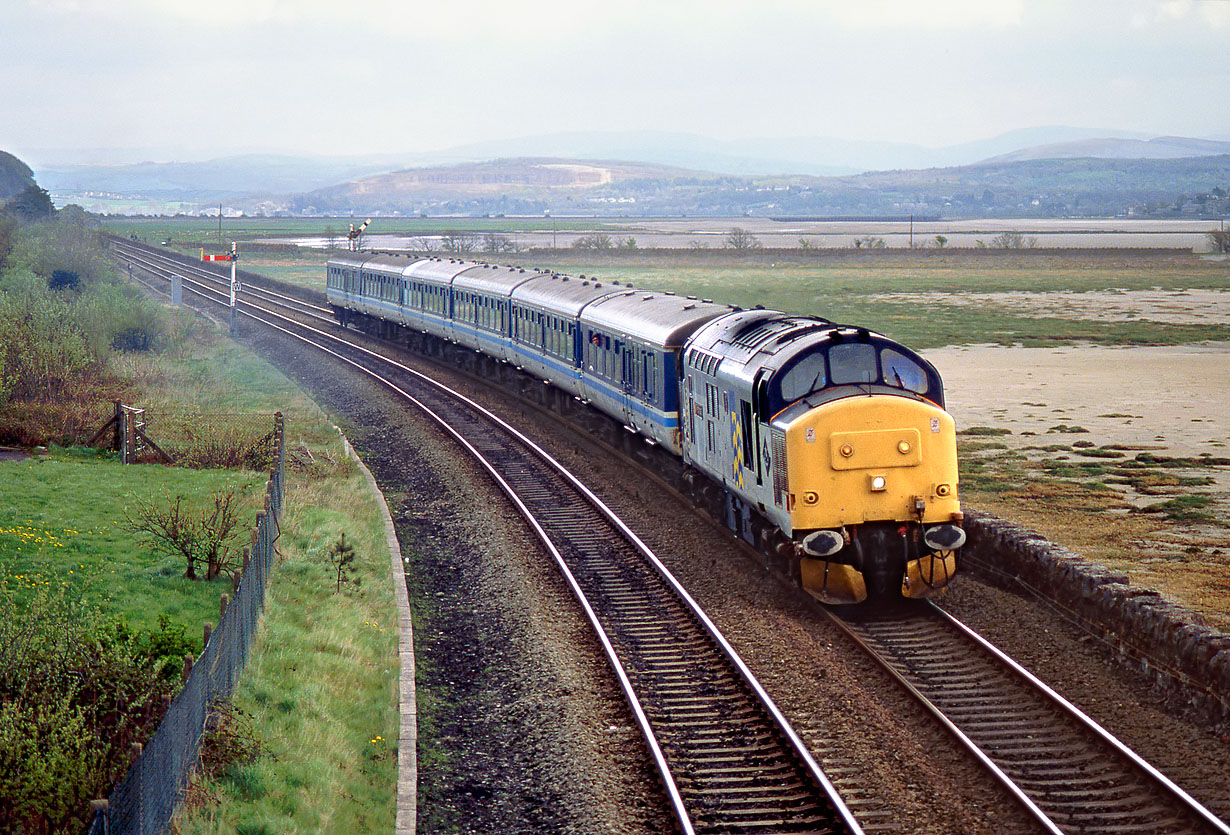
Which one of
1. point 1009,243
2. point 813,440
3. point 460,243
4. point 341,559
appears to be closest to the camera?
point 813,440

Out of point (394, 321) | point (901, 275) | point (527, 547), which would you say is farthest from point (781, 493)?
point (901, 275)

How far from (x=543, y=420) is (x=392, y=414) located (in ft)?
15.3

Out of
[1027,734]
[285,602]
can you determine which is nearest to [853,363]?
[1027,734]

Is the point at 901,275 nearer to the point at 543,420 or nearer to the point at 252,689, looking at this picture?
the point at 543,420

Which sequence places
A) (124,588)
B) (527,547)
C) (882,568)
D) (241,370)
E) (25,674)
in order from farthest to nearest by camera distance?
(241,370)
(527,547)
(124,588)
(882,568)
(25,674)

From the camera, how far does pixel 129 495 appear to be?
90.1ft

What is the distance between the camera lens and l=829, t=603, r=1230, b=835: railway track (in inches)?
439

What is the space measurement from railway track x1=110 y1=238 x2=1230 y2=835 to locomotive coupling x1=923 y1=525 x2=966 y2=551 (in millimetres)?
982

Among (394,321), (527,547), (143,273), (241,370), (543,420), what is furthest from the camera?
(143,273)

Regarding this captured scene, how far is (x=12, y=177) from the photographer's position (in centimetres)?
18062

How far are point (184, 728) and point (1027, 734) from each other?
833 centimetres

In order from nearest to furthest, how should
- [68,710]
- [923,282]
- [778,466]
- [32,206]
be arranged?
[68,710] → [778,466] → [923,282] → [32,206]

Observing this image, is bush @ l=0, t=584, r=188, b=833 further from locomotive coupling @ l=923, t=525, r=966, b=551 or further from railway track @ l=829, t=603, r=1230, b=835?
locomotive coupling @ l=923, t=525, r=966, b=551

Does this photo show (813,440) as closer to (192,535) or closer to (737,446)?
(737,446)
